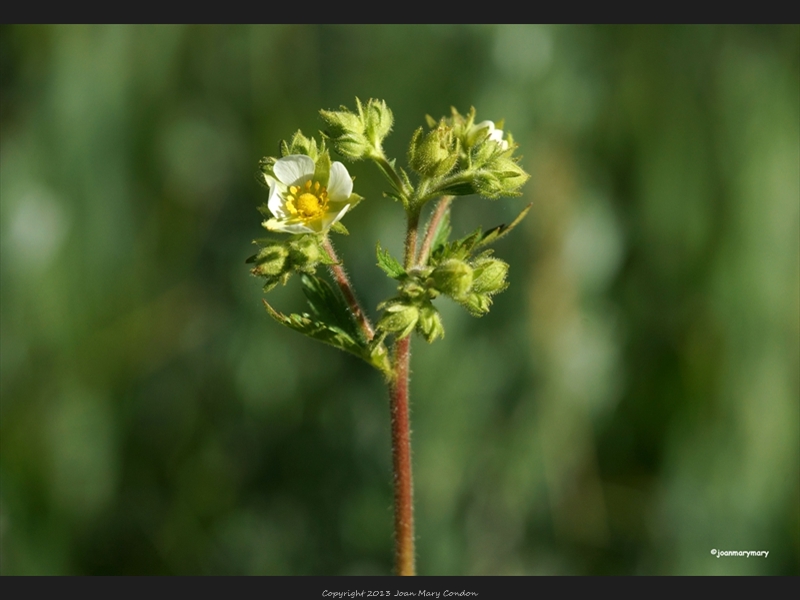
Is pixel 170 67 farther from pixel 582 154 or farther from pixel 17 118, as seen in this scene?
pixel 582 154

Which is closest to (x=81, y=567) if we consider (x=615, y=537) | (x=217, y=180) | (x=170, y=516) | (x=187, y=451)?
(x=170, y=516)

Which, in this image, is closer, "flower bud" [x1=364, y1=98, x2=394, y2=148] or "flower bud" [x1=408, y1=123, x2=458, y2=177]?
"flower bud" [x1=408, y1=123, x2=458, y2=177]

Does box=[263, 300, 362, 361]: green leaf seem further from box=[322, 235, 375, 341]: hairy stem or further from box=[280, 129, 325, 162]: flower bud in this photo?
box=[280, 129, 325, 162]: flower bud

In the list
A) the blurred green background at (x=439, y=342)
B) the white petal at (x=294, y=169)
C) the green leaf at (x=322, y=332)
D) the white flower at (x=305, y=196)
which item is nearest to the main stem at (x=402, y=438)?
the green leaf at (x=322, y=332)

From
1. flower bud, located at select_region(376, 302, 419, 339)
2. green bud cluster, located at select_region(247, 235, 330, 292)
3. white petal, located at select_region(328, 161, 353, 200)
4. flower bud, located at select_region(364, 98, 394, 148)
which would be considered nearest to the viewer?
flower bud, located at select_region(376, 302, 419, 339)

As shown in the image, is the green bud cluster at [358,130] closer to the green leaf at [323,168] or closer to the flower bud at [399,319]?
the green leaf at [323,168]

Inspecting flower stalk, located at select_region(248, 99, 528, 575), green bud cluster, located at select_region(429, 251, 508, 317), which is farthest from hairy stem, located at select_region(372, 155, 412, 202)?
green bud cluster, located at select_region(429, 251, 508, 317)

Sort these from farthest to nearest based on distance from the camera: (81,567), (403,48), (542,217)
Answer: (403,48), (542,217), (81,567)
